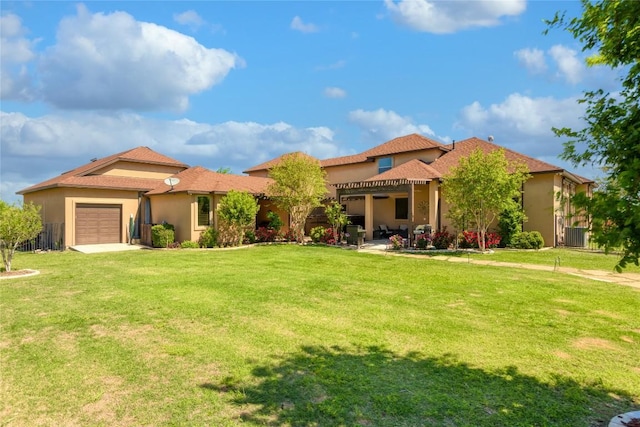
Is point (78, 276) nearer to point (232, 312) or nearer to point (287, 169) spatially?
point (232, 312)

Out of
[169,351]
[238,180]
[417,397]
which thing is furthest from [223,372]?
[238,180]

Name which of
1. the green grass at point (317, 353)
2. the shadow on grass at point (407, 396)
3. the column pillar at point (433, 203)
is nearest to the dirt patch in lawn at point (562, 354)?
the green grass at point (317, 353)

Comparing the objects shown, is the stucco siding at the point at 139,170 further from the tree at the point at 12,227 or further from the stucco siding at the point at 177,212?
the tree at the point at 12,227

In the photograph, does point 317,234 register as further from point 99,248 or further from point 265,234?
point 99,248

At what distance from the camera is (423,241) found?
1898cm

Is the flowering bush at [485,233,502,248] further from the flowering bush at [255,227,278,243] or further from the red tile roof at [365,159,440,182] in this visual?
the flowering bush at [255,227,278,243]

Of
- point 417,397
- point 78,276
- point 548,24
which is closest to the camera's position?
point 548,24

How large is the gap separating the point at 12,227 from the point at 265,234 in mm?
13273

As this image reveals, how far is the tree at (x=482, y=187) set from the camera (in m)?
16.8

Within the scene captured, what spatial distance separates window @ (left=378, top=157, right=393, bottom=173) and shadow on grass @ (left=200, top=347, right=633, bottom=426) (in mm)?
23263

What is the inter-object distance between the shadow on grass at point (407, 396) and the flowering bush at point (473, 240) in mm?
15213

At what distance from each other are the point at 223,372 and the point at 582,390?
171 inches

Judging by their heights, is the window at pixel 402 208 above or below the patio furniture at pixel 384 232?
above

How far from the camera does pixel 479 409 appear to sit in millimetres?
3893
